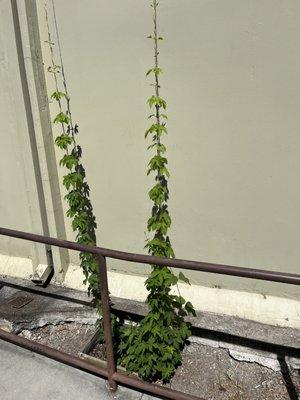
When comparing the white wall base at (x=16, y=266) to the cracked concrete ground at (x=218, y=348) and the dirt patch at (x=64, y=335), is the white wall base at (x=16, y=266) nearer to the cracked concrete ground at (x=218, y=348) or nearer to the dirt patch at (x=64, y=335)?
the cracked concrete ground at (x=218, y=348)

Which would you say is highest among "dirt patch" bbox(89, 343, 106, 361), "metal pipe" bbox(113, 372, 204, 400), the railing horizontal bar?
the railing horizontal bar

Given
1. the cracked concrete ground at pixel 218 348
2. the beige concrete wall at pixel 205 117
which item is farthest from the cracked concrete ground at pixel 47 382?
the beige concrete wall at pixel 205 117

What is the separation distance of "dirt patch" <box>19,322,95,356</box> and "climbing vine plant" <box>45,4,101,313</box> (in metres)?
0.40

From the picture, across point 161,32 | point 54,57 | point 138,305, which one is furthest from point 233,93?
point 138,305

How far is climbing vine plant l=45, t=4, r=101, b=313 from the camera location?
3.20 m

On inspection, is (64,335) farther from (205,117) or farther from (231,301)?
(205,117)

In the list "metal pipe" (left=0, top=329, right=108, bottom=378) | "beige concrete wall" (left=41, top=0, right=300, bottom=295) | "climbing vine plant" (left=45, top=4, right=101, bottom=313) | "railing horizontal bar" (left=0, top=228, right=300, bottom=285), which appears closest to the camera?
"railing horizontal bar" (left=0, top=228, right=300, bottom=285)

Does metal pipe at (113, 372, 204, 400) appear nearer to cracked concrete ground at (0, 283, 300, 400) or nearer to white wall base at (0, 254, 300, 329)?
cracked concrete ground at (0, 283, 300, 400)

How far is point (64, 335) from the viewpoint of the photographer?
360cm

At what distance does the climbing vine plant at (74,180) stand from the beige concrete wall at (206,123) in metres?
0.09

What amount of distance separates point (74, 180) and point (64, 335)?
1.40 metres

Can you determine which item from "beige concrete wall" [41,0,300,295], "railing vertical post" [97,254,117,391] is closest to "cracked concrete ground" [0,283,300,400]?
"railing vertical post" [97,254,117,391]

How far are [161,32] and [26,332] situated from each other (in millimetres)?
2786

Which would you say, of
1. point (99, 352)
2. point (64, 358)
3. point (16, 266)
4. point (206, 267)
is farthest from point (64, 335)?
point (206, 267)
